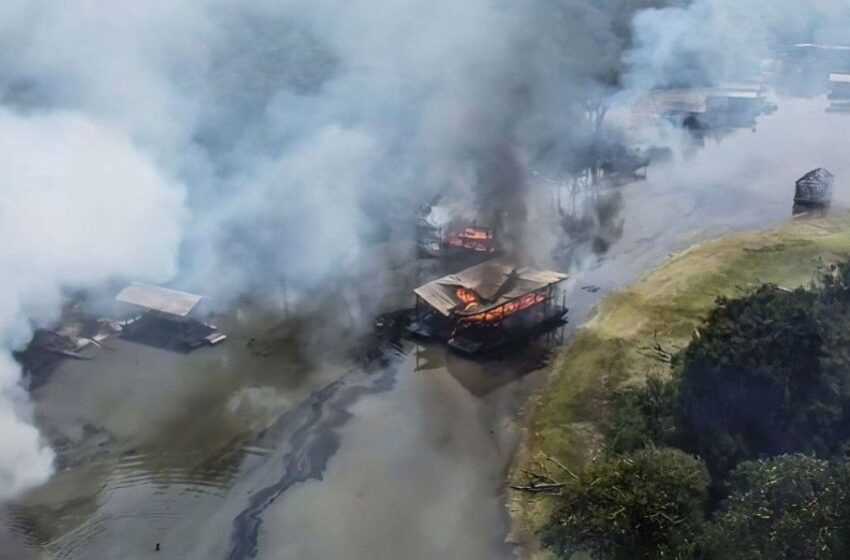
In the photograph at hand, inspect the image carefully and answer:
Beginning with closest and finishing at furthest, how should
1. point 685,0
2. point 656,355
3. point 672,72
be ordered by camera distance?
point 656,355
point 685,0
point 672,72

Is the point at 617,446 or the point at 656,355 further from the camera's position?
the point at 656,355

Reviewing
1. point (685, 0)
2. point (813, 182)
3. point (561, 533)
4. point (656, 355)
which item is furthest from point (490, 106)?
point (561, 533)

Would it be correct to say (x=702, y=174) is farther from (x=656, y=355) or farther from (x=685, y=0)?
(x=656, y=355)

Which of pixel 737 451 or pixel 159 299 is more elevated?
pixel 737 451

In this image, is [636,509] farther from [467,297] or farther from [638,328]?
[467,297]

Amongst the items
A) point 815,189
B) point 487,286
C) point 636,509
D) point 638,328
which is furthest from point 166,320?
point 815,189

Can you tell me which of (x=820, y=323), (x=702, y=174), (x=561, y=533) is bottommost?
(x=702, y=174)

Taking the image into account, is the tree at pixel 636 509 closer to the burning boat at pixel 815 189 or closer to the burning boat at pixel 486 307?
the burning boat at pixel 486 307
